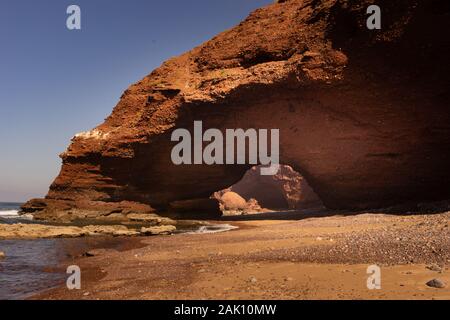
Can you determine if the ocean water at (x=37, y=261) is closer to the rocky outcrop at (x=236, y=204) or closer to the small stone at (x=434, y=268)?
the small stone at (x=434, y=268)

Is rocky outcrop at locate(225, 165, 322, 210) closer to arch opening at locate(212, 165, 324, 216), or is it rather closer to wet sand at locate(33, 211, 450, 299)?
arch opening at locate(212, 165, 324, 216)

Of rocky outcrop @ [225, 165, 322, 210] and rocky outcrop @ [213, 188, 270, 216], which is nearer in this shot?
rocky outcrop @ [225, 165, 322, 210]

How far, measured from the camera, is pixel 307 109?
23859 millimetres

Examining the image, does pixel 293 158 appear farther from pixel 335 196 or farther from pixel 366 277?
pixel 366 277

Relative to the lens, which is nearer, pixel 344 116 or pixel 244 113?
pixel 344 116

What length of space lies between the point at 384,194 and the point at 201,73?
1725cm

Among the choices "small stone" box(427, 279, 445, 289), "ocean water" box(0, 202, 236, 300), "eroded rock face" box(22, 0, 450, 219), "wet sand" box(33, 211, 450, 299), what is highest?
"eroded rock face" box(22, 0, 450, 219)

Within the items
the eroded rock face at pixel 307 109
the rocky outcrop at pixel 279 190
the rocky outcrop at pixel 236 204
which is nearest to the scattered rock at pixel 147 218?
the eroded rock face at pixel 307 109

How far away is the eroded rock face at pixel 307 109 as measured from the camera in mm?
19234

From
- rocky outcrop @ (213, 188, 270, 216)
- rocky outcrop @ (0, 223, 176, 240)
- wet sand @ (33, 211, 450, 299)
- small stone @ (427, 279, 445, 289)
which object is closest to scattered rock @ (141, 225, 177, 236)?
rocky outcrop @ (0, 223, 176, 240)

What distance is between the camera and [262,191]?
210 ft

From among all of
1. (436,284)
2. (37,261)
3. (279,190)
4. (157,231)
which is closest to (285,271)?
(436,284)

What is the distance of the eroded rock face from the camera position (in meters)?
19.2
